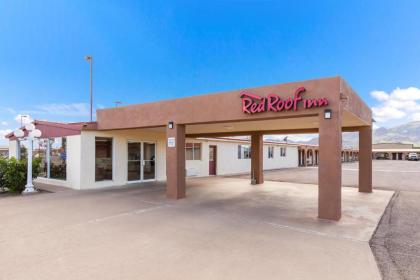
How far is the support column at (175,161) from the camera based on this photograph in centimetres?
918

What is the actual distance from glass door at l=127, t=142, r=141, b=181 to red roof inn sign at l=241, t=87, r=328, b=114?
Result: 7632 mm

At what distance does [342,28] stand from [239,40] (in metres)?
7.63

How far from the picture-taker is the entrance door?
43.8 feet

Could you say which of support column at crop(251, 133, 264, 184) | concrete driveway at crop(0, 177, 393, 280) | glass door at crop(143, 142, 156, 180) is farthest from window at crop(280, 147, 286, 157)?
concrete driveway at crop(0, 177, 393, 280)

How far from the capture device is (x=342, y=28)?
60.1 ft

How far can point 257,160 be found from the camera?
46.5 feet

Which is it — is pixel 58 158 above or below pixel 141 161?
above

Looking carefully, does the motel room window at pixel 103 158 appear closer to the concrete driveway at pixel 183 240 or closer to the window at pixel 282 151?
the concrete driveway at pixel 183 240

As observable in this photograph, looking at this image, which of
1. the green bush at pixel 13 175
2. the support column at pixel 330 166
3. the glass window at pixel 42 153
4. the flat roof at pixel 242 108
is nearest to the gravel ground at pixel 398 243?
the support column at pixel 330 166

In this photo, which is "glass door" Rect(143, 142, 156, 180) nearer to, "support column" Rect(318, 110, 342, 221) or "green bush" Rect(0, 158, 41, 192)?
"green bush" Rect(0, 158, 41, 192)

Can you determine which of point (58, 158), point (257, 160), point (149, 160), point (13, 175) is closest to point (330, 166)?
point (257, 160)

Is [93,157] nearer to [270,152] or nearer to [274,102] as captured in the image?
[274,102]

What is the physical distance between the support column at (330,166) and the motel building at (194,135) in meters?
0.02

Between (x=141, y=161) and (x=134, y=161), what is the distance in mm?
379
